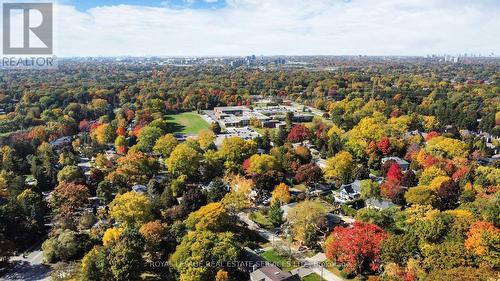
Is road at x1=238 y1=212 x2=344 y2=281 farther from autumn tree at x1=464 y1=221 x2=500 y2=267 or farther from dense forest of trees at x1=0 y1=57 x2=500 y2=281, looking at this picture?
autumn tree at x1=464 y1=221 x2=500 y2=267

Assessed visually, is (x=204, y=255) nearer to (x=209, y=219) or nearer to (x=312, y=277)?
(x=209, y=219)

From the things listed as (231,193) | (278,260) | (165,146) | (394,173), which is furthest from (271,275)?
(165,146)

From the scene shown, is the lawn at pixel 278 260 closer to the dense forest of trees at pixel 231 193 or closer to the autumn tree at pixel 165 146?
the dense forest of trees at pixel 231 193

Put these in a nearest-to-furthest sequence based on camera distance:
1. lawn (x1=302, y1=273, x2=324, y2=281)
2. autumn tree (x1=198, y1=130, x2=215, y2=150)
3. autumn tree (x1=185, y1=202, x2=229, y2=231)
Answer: lawn (x1=302, y1=273, x2=324, y2=281) → autumn tree (x1=185, y1=202, x2=229, y2=231) → autumn tree (x1=198, y1=130, x2=215, y2=150)

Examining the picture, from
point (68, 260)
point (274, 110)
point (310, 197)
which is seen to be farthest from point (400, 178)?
point (274, 110)

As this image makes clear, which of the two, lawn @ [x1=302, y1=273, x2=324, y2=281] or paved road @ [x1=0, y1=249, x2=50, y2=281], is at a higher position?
lawn @ [x1=302, y1=273, x2=324, y2=281]

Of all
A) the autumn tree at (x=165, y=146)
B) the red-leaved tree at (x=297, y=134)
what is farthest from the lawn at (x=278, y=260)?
the red-leaved tree at (x=297, y=134)

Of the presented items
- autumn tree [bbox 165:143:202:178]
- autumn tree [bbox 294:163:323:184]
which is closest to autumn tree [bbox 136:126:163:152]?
autumn tree [bbox 165:143:202:178]
